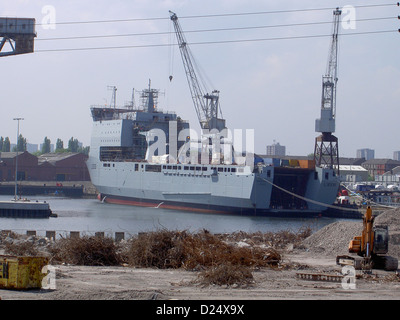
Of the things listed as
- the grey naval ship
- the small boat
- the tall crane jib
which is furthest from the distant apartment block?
the tall crane jib

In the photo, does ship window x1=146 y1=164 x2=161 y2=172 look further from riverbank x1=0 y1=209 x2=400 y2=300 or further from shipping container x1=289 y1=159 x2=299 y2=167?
riverbank x1=0 y1=209 x2=400 y2=300

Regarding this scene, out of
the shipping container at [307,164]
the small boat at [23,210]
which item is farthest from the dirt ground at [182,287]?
the shipping container at [307,164]

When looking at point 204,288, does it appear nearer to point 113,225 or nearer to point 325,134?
point 113,225

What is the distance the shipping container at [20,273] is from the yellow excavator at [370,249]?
22.5 ft

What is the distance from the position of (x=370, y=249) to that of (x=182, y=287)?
15.7 feet

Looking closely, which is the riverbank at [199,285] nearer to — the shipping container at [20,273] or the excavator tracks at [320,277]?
the excavator tracks at [320,277]

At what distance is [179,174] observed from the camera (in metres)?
45.0

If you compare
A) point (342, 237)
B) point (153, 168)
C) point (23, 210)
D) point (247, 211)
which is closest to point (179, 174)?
point (153, 168)

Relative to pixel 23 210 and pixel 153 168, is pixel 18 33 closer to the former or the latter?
pixel 23 210

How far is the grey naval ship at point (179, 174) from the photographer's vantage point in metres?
41.0

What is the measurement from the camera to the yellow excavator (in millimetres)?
12352

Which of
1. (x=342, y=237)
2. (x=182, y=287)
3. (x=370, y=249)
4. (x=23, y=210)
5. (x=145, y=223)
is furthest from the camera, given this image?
(x=23, y=210)

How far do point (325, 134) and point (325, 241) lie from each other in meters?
35.0
